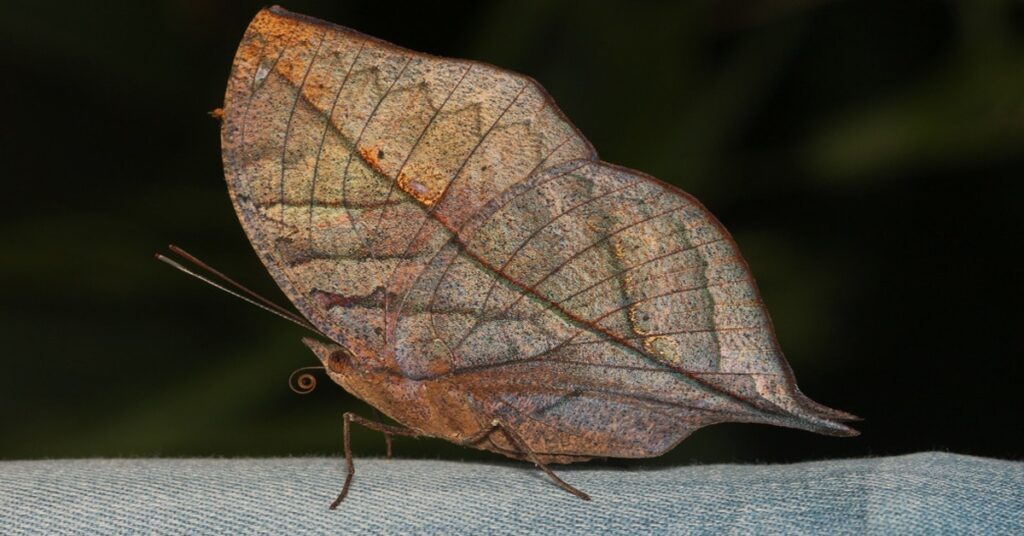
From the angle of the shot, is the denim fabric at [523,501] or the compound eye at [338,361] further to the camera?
the compound eye at [338,361]

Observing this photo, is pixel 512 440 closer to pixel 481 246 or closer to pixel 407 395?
pixel 407 395

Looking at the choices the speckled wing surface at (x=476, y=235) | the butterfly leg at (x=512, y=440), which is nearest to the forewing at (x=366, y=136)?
the speckled wing surface at (x=476, y=235)

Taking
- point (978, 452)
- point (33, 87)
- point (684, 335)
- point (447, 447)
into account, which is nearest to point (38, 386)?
point (33, 87)

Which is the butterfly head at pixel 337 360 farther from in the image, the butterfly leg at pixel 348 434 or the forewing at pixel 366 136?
the forewing at pixel 366 136

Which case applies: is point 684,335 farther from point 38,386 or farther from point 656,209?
point 38,386

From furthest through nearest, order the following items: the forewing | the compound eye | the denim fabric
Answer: the compound eye, the forewing, the denim fabric

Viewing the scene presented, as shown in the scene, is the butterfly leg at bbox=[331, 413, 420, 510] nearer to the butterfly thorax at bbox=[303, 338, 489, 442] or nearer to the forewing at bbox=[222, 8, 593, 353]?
the butterfly thorax at bbox=[303, 338, 489, 442]

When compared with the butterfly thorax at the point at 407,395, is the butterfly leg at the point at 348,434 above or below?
below

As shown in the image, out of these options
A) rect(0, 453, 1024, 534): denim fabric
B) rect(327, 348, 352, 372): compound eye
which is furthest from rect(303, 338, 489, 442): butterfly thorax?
rect(0, 453, 1024, 534): denim fabric

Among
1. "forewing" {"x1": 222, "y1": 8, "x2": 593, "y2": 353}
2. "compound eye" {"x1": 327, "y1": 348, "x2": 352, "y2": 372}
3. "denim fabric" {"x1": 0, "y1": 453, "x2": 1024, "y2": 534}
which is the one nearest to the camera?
"denim fabric" {"x1": 0, "y1": 453, "x2": 1024, "y2": 534}
